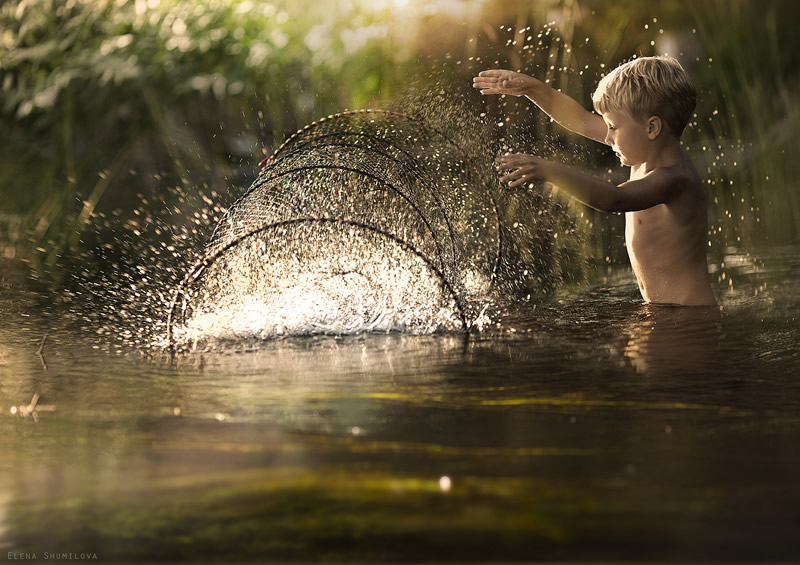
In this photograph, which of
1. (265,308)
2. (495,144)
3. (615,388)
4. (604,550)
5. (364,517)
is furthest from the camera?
(495,144)

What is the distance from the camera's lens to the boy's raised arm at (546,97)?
10.8ft

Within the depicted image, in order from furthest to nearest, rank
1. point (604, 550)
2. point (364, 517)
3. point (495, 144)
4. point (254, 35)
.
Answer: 1. point (254, 35)
2. point (495, 144)
3. point (364, 517)
4. point (604, 550)

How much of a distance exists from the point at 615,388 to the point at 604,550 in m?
0.89

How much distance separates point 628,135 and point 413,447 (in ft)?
5.54

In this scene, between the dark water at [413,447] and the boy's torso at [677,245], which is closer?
the dark water at [413,447]

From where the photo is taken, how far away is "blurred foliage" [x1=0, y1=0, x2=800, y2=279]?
17.8 ft

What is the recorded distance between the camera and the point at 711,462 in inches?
67.5

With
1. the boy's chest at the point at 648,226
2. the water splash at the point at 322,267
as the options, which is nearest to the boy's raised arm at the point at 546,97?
the water splash at the point at 322,267

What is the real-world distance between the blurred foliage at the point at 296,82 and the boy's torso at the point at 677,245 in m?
1.65

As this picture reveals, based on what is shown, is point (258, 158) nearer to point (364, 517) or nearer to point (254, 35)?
point (254, 35)

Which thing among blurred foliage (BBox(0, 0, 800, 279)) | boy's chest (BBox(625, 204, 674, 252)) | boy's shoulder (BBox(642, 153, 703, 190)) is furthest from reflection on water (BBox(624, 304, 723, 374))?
blurred foliage (BBox(0, 0, 800, 279))

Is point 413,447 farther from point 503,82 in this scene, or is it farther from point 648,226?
point 503,82

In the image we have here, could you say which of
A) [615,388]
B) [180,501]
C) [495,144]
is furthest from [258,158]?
[180,501]

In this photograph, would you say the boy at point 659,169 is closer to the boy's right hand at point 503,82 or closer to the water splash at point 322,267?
the boy's right hand at point 503,82
